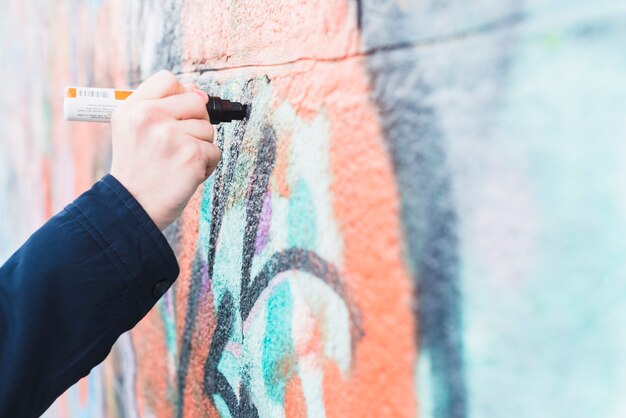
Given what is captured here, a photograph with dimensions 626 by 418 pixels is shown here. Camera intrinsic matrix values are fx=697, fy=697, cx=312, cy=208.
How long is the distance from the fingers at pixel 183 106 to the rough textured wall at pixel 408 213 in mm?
141

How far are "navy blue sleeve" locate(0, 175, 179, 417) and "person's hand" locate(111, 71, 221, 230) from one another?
0.02 metres

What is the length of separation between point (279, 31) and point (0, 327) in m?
0.54

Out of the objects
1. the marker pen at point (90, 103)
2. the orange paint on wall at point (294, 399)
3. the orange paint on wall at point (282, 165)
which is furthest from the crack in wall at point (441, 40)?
the orange paint on wall at point (294, 399)

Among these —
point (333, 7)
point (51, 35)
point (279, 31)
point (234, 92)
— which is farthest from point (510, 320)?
point (51, 35)

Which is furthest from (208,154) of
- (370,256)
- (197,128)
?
(370,256)

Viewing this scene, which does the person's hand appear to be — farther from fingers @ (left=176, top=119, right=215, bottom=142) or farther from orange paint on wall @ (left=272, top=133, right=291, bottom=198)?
orange paint on wall @ (left=272, top=133, right=291, bottom=198)

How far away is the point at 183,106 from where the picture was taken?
2.86 ft

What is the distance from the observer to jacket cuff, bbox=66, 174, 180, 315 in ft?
2.78

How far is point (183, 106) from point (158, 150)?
7cm

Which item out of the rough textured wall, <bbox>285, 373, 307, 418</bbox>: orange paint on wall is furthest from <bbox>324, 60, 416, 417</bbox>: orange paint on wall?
<bbox>285, 373, 307, 418</bbox>: orange paint on wall

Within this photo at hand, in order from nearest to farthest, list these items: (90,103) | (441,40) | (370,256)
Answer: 1. (441,40)
2. (370,256)
3. (90,103)

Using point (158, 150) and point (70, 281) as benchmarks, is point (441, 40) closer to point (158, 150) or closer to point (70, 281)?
point (158, 150)

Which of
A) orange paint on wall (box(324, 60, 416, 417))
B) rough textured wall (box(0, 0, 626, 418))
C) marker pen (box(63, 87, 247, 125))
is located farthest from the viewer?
marker pen (box(63, 87, 247, 125))

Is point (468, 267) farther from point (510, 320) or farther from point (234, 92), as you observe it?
point (234, 92)
